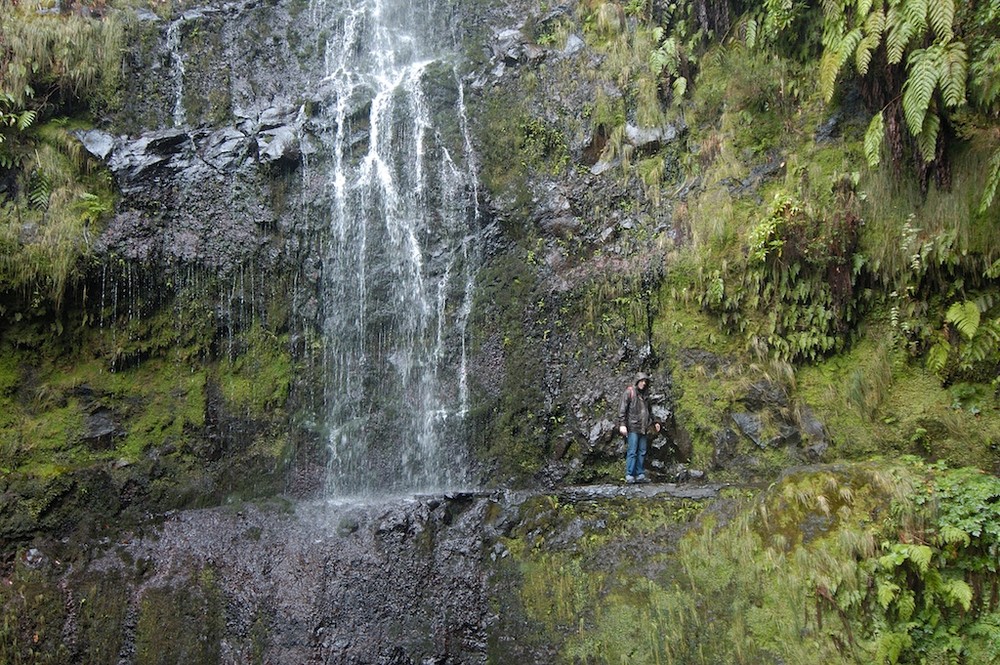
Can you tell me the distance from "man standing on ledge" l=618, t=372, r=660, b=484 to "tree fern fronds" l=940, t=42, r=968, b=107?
14.1ft

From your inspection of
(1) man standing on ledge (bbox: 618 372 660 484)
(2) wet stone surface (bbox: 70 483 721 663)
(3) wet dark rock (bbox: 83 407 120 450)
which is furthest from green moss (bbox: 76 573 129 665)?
(1) man standing on ledge (bbox: 618 372 660 484)

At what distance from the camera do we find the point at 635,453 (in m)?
8.50

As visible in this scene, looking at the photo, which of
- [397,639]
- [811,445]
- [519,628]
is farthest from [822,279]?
[397,639]

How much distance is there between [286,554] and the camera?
8.01 m

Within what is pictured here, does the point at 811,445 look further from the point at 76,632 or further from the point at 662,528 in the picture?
the point at 76,632

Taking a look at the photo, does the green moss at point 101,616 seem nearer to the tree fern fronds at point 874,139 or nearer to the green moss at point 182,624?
the green moss at point 182,624

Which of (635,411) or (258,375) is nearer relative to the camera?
(635,411)

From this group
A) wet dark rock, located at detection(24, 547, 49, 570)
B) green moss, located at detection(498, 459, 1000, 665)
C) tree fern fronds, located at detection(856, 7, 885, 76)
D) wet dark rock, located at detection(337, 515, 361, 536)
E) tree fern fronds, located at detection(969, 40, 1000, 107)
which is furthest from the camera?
wet dark rock, located at detection(337, 515, 361, 536)

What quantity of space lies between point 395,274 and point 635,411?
167 inches

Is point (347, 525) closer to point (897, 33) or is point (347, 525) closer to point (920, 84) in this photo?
point (920, 84)

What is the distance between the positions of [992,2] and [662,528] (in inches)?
235

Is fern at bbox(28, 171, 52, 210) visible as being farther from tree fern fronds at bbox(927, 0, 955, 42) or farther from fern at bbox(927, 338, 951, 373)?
fern at bbox(927, 338, 951, 373)

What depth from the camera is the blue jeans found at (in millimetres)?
8484

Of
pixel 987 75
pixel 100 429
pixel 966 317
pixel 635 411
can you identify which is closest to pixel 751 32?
pixel 987 75
